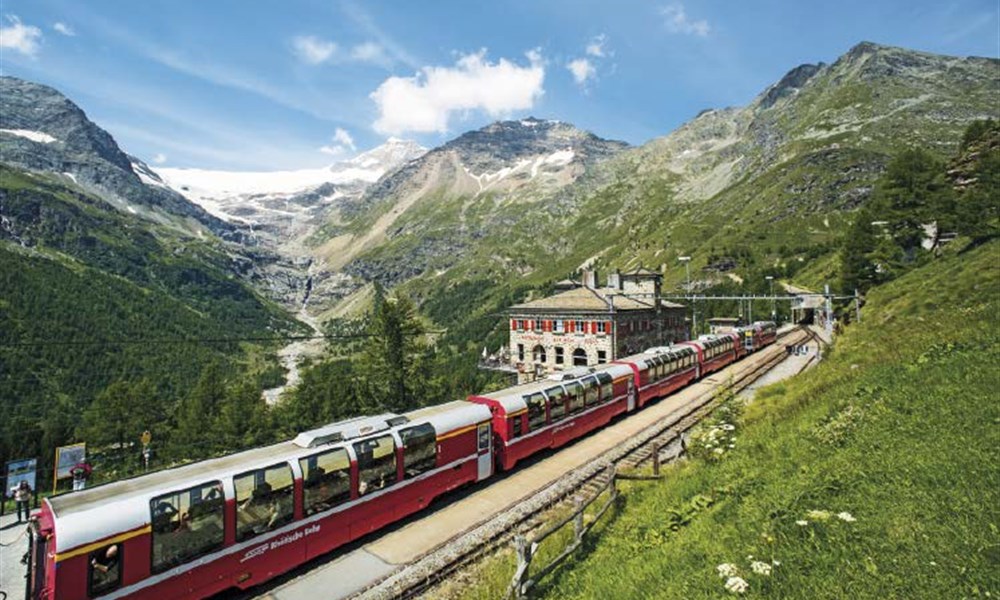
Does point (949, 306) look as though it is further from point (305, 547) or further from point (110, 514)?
point (110, 514)

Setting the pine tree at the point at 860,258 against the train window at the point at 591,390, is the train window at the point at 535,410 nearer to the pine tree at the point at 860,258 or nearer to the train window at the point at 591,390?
the train window at the point at 591,390

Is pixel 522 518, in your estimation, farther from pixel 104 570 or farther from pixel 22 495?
pixel 22 495

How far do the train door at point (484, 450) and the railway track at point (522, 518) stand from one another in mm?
2694

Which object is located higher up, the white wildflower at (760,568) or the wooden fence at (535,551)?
the white wildflower at (760,568)

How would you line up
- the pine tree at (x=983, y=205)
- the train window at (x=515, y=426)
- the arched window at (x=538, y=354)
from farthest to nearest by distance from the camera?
1. the arched window at (x=538, y=354)
2. the pine tree at (x=983, y=205)
3. the train window at (x=515, y=426)

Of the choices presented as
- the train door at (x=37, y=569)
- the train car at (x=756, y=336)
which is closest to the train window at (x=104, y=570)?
the train door at (x=37, y=569)

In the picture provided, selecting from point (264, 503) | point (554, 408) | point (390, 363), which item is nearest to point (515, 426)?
point (554, 408)

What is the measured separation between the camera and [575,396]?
92.0 ft

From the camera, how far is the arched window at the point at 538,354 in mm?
62500

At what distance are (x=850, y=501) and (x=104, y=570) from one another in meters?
16.1

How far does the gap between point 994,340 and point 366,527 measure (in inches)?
886

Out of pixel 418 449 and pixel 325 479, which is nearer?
pixel 325 479

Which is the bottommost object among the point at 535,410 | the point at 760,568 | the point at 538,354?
the point at 538,354

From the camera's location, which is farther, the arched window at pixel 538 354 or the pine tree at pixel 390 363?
the arched window at pixel 538 354
